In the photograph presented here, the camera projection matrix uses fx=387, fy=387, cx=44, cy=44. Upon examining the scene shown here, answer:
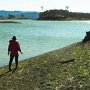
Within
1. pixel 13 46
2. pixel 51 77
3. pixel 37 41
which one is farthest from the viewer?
pixel 37 41

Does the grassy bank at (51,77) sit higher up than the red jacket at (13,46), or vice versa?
the red jacket at (13,46)

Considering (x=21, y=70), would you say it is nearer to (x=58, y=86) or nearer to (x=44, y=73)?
(x=44, y=73)

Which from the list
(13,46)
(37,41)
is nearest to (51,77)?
(13,46)

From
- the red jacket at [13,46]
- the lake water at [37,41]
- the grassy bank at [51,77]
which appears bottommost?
the lake water at [37,41]

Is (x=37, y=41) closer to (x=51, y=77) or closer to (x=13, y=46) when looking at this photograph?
(x=13, y=46)

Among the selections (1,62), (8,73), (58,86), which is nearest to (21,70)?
(8,73)

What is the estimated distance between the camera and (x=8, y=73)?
867 inches

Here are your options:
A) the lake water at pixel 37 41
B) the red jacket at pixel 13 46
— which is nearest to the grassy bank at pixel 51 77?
the red jacket at pixel 13 46

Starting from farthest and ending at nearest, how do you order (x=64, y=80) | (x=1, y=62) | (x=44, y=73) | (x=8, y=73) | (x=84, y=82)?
(x=1, y=62) < (x=8, y=73) < (x=44, y=73) < (x=64, y=80) < (x=84, y=82)

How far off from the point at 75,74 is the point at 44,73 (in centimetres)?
207

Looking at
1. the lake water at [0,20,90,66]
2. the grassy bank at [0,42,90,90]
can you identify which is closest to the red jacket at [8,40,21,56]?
the grassy bank at [0,42,90,90]

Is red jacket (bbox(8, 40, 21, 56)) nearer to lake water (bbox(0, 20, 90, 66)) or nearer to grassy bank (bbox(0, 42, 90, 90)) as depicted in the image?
grassy bank (bbox(0, 42, 90, 90))

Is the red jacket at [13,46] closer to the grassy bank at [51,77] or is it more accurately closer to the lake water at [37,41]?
the grassy bank at [51,77]

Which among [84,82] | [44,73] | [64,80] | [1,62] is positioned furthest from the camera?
[1,62]
